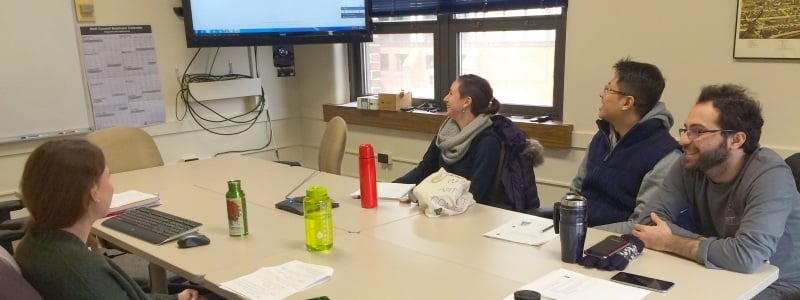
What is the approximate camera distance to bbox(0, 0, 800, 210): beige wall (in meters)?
2.75

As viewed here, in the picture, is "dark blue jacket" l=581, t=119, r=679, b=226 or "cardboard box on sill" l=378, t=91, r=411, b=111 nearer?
"dark blue jacket" l=581, t=119, r=679, b=226

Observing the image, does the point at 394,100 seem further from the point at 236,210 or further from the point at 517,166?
the point at 236,210

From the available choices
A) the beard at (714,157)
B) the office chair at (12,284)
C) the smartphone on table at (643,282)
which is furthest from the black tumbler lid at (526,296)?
the office chair at (12,284)

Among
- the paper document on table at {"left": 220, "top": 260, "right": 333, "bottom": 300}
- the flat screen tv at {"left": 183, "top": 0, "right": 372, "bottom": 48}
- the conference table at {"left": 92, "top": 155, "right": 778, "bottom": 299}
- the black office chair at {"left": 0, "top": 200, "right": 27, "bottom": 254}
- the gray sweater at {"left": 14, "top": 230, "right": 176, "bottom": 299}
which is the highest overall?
the flat screen tv at {"left": 183, "top": 0, "right": 372, "bottom": 48}

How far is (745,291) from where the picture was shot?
149cm

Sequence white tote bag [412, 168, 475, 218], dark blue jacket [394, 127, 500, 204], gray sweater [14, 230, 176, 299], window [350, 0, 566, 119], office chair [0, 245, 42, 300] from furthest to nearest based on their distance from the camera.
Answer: window [350, 0, 566, 119]
dark blue jacket [394, 127, 500, 204]
white tote bag [412, 168, 475, 218]
gray sweater [14, 230, 176, 299]
office chair [0, 245, 42, 300]

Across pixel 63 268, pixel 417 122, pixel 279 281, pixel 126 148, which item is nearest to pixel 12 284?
pixel 63 268

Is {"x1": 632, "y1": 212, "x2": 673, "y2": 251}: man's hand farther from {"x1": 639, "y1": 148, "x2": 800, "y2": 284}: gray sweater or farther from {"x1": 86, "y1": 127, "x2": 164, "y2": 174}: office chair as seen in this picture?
{"x1": 86, "y1": 127, "x2": 164, "y2": 174}: office chair

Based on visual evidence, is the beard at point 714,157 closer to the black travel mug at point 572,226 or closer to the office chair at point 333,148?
the black travel mug at point 572,226

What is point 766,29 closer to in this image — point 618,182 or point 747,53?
point 747,53

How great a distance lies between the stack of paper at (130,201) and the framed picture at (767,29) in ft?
8.36

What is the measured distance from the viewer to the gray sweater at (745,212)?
161 cm

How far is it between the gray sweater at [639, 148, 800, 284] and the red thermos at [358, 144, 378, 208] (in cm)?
93

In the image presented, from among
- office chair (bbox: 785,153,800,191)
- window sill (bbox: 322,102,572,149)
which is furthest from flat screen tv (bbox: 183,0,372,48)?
office chair (bbox: 785,153,800,191)
